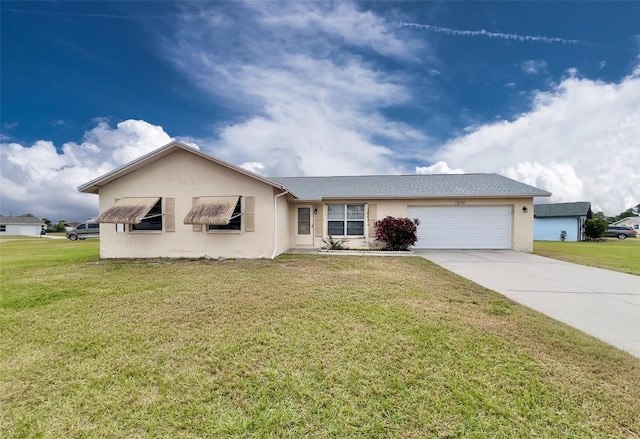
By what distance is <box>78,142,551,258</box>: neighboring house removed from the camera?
450 inches

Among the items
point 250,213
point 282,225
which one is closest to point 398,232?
point 282,225

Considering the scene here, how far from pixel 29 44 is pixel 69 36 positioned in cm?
212

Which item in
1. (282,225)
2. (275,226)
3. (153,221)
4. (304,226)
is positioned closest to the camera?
(275,226)

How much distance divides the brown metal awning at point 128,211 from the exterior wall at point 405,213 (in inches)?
266

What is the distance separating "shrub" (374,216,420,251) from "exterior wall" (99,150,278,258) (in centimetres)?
571

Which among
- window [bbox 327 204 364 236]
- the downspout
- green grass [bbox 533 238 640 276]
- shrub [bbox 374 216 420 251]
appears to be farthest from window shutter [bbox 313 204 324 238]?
green grass [bbox 533 238 640 276]

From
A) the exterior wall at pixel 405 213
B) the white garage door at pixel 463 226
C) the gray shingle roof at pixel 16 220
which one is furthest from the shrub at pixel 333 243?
the gray shingle roof at pixel 16 220

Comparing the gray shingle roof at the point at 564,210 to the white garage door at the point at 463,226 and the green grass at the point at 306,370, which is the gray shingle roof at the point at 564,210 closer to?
the white garage door at the point at 463,226

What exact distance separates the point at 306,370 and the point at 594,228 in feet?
119

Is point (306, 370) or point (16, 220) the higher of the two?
point (16, 220)

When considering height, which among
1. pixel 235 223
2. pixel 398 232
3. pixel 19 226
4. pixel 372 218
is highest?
pixel 372 218

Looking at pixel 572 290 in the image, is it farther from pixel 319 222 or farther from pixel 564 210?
pixel 564 210

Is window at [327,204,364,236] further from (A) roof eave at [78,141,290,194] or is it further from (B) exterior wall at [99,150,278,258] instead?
(B) exterior wall at [99,150,278,258]

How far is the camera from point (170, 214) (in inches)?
461
